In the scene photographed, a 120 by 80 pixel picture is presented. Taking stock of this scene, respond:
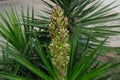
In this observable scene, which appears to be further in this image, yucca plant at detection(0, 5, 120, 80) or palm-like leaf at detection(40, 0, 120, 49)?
palm-like leaf at detection(40, 0, 120, 49)

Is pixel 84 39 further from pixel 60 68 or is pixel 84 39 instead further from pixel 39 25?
pixel 60 68

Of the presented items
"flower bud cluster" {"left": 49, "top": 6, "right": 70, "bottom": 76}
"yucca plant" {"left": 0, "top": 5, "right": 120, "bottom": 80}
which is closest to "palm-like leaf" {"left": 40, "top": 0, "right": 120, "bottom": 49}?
"yucca plant" {"left": 0, "top": 5, "right": 120, "bottom": 80}

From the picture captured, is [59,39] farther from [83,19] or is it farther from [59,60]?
[83,19]

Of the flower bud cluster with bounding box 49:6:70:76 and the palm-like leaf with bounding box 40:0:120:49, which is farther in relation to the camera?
the palm-like leaf with bounding box 40:0:120:49

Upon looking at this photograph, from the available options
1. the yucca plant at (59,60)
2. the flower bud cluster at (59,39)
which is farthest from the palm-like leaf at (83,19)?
the flower bud cluster at (59,39)

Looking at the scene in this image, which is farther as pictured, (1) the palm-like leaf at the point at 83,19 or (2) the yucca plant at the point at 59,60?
(1) the palm-like leaf at the point at 83,19

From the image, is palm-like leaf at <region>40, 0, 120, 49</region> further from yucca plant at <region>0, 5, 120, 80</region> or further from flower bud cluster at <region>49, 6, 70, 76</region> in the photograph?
flower bud cluster at <region>49, 6, 70, 76</region>

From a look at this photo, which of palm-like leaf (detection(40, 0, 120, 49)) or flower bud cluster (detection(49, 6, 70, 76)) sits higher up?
flower bud cluster (detection(49, 6, 70, 76))

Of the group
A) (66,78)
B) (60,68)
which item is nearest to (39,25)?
(66,78)

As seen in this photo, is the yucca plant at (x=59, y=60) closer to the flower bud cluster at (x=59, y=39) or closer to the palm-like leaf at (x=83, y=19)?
the flower bud cluster at (x=59, y=39)

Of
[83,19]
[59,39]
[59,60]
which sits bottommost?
[83,19]

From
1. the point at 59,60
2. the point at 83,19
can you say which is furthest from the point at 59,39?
the point at 83,19
